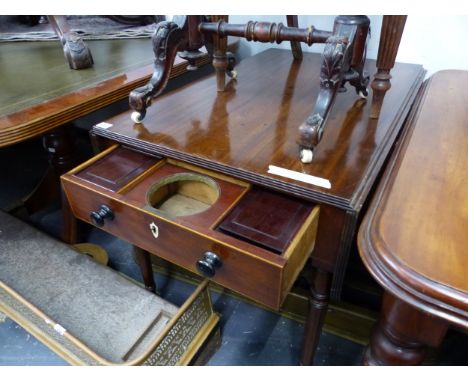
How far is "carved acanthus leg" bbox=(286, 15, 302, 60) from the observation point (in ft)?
3.28

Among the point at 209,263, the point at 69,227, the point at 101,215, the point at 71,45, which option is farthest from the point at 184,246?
the point at 71,45

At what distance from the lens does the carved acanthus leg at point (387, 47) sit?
1.94 feet

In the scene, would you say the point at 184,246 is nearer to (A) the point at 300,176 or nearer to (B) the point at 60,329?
(A) the point at 300,176

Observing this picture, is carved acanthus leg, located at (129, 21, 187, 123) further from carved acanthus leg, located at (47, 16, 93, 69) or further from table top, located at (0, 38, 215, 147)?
carved acanthus leg, located at (47, 16, 93, 69)

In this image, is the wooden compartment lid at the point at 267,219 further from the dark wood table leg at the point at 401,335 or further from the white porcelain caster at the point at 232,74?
the white porcelain caster at the point at 232,74

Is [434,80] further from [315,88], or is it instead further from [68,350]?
[68,350]

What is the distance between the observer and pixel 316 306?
0.64 m

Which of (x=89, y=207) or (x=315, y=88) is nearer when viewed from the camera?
(x=89, y=207)

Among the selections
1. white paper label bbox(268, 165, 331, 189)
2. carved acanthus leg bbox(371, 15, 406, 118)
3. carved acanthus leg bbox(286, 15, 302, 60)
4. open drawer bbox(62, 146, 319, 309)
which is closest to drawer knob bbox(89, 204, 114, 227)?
open drawer bbox(62, 146, 319, 309)

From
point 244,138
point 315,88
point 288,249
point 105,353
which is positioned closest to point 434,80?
point 315,88

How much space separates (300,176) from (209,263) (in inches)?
7.5

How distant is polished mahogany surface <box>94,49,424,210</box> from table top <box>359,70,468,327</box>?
6cm
